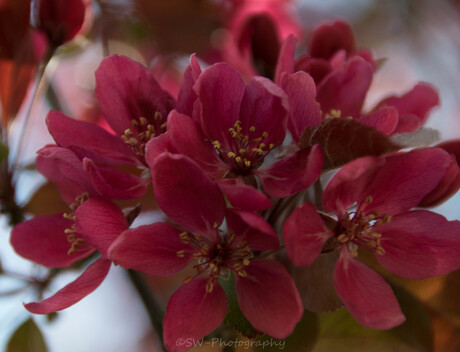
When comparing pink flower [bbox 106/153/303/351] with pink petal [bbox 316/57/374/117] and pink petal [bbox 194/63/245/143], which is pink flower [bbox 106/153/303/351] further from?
pink petal [bbox 316/57/374/117]

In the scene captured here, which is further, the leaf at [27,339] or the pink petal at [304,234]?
the leaf at [27,339]

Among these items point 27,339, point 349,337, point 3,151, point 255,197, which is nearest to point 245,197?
point 255,197

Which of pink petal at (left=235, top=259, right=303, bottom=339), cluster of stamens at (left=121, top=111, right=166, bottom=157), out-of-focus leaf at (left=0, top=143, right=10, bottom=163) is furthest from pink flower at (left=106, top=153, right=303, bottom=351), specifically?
out-of-focus leaf at (left=0, top=143, right=10, bottom=163)

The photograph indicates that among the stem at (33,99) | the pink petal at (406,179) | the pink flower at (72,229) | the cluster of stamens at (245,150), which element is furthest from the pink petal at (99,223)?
the stem at (33,99)

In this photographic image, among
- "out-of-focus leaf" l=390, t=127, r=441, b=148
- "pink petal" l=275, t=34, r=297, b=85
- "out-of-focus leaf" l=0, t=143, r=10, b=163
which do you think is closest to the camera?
"out-of-focus leaf" l=390, t=127, r=441, b=148

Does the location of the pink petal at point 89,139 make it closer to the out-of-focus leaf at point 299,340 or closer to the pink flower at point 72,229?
the pink flower at point 72,229

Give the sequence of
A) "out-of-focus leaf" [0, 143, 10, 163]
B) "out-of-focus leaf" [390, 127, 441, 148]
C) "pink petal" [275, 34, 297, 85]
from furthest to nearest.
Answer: "out-of-focus leaf" [0, 143, 10, 163] → "pink petal" [275, 34, 297, 85] → "out-of-focus leaf" [390, 127, 441, 148]

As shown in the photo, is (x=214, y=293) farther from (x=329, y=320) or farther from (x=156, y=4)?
(x=156, y=4)
